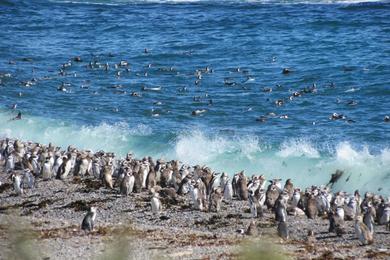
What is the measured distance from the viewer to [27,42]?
2916 inches

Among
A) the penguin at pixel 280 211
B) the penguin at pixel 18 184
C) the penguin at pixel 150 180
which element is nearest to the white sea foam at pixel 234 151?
the penguin at pixel 150 180

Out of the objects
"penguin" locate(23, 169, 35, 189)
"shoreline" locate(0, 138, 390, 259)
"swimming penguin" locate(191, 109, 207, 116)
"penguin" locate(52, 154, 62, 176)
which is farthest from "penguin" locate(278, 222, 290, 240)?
"swimming penguin" locate(191, 109, 207, 116)

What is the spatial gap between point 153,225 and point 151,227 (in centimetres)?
55

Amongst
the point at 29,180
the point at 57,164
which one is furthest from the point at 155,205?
the point at 57,164

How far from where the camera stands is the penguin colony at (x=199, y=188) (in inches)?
925

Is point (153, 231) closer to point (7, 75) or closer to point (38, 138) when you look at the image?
point (38, 138)

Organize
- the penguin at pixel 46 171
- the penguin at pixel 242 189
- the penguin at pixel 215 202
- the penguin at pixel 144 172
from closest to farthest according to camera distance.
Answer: the penguin at pixel 215 202 < the penguin at pixel 242 189 < the penguin at pixel 144 172 < the penguin at pixel 46 171

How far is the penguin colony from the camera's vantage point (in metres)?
23.5

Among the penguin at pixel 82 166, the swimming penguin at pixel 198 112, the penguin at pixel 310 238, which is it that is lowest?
the penguin at pixel 310 238

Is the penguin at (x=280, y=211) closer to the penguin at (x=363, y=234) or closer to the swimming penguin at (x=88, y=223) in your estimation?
the penguin at (x=363, y=234)

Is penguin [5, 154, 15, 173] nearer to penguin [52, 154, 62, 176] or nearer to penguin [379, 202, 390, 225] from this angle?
penguin [52, 154, 62, 176]

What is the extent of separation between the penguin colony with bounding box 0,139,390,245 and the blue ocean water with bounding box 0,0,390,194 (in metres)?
5.02

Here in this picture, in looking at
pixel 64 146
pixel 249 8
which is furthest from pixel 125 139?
pixel 249 8

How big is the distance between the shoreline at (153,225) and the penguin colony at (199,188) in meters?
0.25
